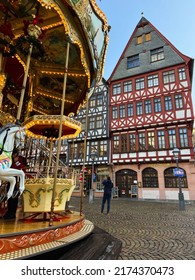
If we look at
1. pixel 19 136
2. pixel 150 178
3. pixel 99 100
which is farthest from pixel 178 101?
pixel 19 136

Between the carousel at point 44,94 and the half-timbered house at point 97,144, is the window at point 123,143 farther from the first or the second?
the carousel at point 44,94

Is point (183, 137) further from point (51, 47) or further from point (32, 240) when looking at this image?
point (32, 240)

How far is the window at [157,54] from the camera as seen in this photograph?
78.8 feet

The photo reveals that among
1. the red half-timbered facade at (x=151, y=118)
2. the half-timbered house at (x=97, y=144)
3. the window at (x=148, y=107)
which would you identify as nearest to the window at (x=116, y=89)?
the red half-timbered facade at (x=151, y=118)

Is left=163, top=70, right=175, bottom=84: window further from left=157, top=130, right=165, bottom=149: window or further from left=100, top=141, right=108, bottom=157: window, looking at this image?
left=100, top=141, right=108, bottom=157: window

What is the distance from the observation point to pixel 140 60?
25188 mm

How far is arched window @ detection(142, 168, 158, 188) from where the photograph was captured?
70.3 feet

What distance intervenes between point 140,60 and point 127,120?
886 cm

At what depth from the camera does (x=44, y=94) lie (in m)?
8.88

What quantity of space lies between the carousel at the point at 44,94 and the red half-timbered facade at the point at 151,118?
48.1ft

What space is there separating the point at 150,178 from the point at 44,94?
673 inches

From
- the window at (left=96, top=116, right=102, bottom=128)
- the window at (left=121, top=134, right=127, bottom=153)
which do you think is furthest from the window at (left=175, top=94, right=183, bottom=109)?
the window at (left=96, top=116, right=102, bottom=128)
